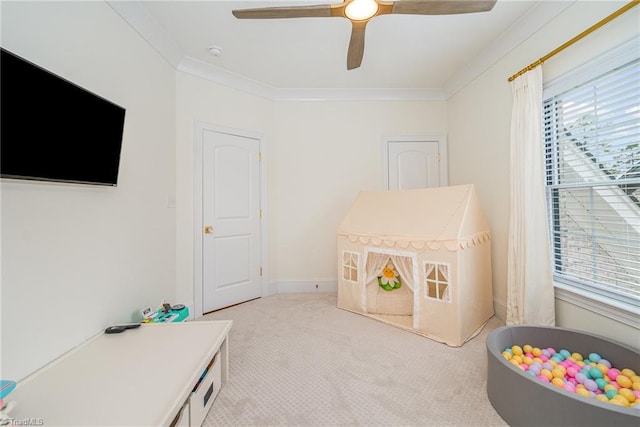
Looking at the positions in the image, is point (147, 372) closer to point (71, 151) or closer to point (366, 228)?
point (71, 151)

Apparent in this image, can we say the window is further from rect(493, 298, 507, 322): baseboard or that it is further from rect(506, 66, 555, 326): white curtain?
rect(493, 298, 507, 322): baseboard

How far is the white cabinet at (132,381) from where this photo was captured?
1.01m

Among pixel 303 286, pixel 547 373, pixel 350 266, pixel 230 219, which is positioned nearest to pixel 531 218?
pixel 547 373

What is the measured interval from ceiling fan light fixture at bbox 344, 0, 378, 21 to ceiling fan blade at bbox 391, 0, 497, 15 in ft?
0.41

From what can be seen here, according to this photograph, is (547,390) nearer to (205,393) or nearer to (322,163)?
(205,393)

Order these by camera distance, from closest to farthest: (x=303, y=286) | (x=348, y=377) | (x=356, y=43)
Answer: (x=348, y=377) < (x=356, y=43) < (x=303, y=286)

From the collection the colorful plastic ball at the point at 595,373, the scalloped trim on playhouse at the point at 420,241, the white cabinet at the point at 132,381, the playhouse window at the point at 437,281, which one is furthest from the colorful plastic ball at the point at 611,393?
the white cabinet at the point at 132,381

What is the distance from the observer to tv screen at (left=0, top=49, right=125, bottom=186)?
1.07 meters

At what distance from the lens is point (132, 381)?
118cm

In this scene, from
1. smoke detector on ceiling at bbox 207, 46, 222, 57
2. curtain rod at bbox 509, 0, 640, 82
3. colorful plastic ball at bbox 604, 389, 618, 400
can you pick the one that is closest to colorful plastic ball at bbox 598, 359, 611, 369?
colorful plastic ball at bbox 604, 389, 618, 400

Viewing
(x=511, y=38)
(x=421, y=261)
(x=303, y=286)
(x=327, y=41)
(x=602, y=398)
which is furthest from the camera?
(x=303, y=286)

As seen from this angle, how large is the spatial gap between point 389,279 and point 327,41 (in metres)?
2.38

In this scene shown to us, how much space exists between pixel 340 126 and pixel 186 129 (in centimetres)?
186

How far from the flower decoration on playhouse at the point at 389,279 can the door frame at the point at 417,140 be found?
123 centimetres
